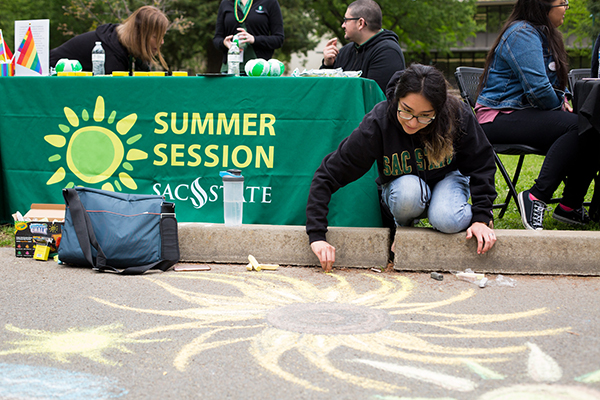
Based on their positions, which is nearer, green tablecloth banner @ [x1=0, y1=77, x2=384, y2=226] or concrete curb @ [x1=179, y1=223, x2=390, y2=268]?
concrete curb @ [x1=179, y1=223, x2=390, y2=268]

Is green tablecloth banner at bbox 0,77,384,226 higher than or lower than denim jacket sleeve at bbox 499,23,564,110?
lower

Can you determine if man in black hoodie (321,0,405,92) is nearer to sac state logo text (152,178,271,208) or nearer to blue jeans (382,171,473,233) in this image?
blue jeans (382,171,473,233)

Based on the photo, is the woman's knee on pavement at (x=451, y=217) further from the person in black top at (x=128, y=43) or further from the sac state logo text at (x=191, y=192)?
the person in black top at (x=128, y=43)

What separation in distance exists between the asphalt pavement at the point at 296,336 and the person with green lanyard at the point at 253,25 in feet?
8.60

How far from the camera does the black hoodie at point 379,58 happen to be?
14.7ft

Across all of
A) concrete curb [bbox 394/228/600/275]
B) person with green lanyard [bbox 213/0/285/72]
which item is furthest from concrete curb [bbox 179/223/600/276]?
person with green lanyard [bbox 213/0/285/72]

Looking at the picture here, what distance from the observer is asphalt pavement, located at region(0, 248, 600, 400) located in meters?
1.94

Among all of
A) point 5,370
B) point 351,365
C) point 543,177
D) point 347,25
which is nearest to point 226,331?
point 351,365

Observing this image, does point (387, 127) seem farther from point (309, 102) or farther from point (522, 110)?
point (522, 110)

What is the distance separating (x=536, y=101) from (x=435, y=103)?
1255mm

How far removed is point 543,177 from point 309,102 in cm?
158

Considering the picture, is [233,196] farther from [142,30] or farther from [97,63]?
[142,30]

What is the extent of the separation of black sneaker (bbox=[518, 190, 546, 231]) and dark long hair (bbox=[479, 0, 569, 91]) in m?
0.90

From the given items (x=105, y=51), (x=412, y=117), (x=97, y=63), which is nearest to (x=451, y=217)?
(x=412, y=117)
